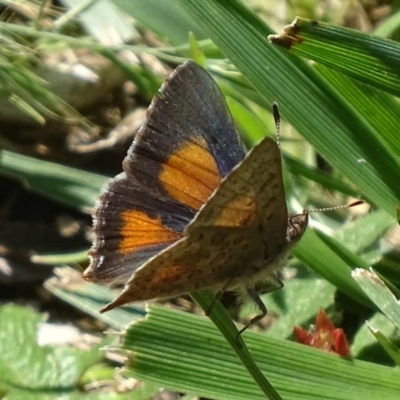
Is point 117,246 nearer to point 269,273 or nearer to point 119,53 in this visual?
point 269,273

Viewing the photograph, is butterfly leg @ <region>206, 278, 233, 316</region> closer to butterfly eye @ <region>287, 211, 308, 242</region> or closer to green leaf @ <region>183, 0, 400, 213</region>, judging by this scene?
butterfly eye @ <region>287, 211, 308, 242</region>

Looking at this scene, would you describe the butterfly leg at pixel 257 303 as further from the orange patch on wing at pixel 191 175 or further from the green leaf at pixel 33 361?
the green leaf at pixel 33 361

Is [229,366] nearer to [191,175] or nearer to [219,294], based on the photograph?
[219,294]

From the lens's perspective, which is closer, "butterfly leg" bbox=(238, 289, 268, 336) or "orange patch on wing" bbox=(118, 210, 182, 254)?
"orange patch on wing" bbox=(118, 210, 182, 254)

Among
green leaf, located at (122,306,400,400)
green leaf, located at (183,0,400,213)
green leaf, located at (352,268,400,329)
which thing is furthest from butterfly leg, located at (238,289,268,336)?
green leaf, located at (183,0,400,213)

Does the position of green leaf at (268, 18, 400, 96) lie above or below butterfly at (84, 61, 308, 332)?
above

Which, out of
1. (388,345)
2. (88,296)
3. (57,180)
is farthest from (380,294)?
(57,180)

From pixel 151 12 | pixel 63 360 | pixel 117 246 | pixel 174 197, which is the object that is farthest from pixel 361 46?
pixel 63 360
